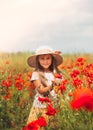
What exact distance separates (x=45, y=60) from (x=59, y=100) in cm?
116

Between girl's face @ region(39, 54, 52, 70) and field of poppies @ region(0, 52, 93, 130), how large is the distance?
0.18m

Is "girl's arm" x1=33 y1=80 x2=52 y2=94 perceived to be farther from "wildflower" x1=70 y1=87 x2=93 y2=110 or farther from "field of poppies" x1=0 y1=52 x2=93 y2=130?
"wildflower" x1=70 y1=87 x2=93 y2=110

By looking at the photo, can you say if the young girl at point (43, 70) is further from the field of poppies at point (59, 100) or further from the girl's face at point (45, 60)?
the field of poppies at point (59, 100)

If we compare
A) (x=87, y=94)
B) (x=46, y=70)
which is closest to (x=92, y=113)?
(x=87, y=94)

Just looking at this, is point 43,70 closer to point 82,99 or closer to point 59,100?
point 59,100

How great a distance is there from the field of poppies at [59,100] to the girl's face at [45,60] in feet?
0.59

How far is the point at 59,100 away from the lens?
3654 millimetres

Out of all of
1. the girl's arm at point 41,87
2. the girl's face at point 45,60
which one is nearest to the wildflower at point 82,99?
the girl's arm at point 41,87

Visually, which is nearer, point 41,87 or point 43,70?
point 41,87

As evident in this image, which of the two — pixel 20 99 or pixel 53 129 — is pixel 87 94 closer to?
pixel 53 129

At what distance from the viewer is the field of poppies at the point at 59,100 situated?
2.34m

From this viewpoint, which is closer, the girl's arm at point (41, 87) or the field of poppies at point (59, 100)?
the field of poppies at point (59, 100)

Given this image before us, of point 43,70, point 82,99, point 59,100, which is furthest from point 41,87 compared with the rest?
point 82,99

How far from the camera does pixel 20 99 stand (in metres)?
5.61
